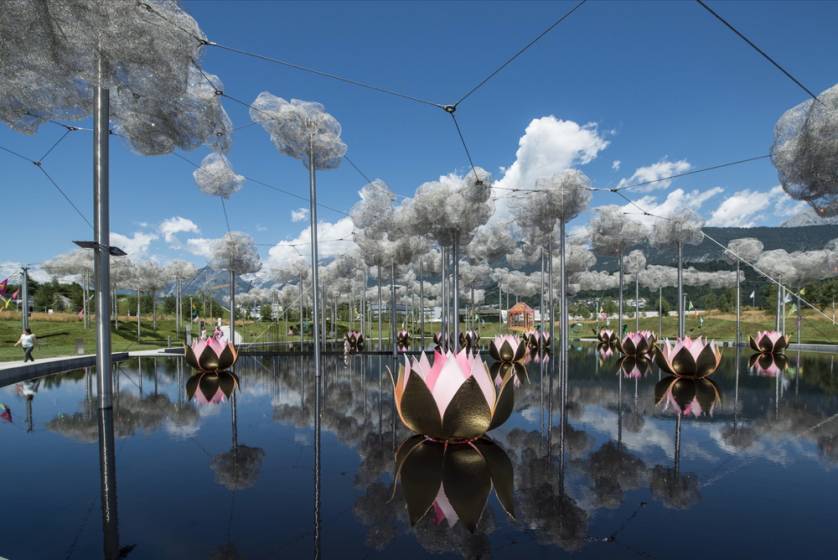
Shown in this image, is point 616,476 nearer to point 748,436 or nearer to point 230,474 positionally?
point 748,436

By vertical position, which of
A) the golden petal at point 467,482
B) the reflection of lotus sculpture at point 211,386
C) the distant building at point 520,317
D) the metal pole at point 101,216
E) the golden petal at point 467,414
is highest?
the metal pole at point 101,216

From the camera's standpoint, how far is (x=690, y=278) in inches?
1763

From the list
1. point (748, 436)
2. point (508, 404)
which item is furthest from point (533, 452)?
point (748, 436)

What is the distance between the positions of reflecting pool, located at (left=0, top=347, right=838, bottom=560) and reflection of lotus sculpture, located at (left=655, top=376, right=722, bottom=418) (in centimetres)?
10

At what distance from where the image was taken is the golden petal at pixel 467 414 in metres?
4.97

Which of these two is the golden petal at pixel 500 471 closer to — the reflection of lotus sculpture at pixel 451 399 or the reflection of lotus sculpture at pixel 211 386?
the reflection of lotus sculpture at pixel 451 399

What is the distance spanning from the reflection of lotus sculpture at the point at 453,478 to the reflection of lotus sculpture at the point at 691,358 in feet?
26.4

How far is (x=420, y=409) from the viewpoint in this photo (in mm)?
5293

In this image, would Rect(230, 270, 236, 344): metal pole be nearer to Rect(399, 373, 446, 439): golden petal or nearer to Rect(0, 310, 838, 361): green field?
Rect(0, 310, 838, 361): green field

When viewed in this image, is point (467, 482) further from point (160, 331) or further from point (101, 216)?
Answer: point (160, 331)

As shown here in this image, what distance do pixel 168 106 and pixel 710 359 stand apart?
1233cm

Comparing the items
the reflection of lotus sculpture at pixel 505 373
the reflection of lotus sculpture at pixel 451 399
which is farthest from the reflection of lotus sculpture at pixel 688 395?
the reflection of lotus sculpture at pixel 451 399

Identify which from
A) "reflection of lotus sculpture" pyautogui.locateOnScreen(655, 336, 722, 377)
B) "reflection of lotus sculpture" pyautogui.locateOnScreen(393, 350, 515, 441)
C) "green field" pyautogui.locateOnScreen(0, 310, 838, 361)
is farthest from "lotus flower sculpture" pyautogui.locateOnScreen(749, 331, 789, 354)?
"reflection of lotus sculpture" pyautogui.locateOnScreen(393, 350, 515, 441)

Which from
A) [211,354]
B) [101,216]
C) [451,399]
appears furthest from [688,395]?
[211,354]
